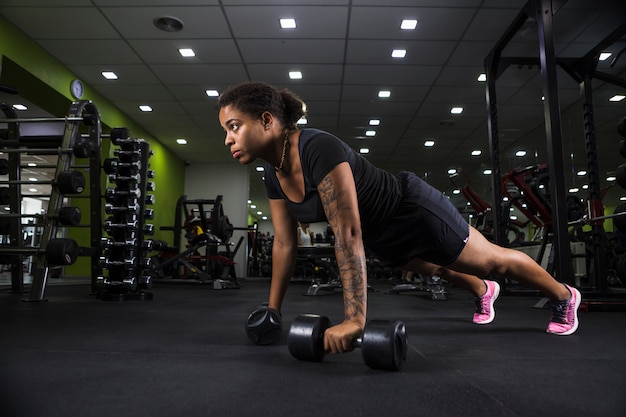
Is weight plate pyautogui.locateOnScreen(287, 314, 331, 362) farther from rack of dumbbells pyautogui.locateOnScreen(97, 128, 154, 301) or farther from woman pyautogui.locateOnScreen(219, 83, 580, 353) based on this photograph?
rack of dumbbells pyautogui.locateOnScreen(97, 128, 154, 301)

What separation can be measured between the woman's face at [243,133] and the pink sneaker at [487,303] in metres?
1.24

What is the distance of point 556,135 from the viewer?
276 cm

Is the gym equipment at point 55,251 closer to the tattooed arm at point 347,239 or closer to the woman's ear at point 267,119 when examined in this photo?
the woman's ear at point 267,119

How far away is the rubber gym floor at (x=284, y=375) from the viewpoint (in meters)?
0.73

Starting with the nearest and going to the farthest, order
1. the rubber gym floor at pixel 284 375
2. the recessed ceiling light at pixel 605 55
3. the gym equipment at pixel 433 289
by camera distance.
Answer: the rubber gym floor at pixel 284 375 → the gym equipment at pixel 433 289 → the recessed ceiling light at pixel 605 55

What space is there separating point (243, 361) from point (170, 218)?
26.2 ft

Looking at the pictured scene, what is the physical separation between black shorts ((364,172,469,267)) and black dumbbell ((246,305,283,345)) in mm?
380

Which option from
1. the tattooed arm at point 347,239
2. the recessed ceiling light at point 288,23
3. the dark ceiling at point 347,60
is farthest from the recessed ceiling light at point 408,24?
the tattooed arm at point 347,239

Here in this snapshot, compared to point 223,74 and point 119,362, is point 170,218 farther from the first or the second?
point 119,362

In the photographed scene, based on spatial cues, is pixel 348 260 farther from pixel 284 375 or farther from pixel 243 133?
pixel 243 133

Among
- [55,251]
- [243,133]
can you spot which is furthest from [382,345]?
[55,251]

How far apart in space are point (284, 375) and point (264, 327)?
362 mm

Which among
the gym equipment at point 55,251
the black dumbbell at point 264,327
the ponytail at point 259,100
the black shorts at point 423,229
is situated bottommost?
the black dumbbell at point 264,327

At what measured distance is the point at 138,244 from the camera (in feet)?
10.1
